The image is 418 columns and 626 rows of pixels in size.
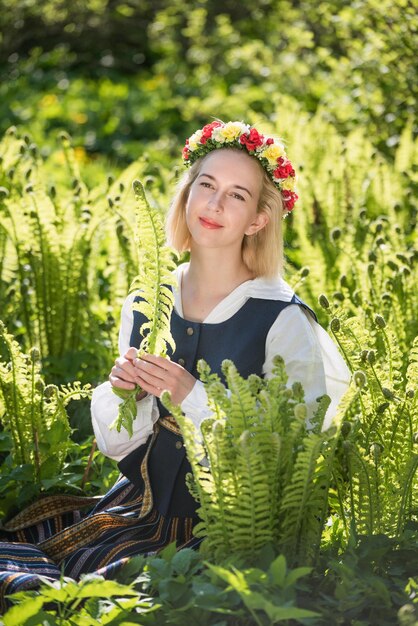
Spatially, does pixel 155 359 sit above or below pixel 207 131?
below

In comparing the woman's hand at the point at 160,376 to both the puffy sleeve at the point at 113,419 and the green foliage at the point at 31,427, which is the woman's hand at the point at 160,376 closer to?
the puffy sleeve at the point at 113,419

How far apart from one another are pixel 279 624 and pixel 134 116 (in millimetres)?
7243

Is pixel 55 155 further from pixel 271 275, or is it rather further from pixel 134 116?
pixel 271 275

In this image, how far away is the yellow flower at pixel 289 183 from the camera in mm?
3107

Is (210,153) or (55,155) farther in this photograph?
(55,155)

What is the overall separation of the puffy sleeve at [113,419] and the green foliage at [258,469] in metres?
0.47

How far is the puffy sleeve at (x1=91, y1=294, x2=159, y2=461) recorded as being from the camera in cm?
297

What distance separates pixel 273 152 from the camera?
304 centimetres

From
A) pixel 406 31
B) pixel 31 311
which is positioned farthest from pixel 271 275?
pixel 406 31

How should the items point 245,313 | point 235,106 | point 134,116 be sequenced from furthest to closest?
point 134,116 < point 235,106 < point 245,313

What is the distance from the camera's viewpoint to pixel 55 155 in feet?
24.4

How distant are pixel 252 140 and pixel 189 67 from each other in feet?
24.6

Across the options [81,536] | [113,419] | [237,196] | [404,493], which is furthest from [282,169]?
[81,536]

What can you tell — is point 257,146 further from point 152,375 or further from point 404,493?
point 404,493
